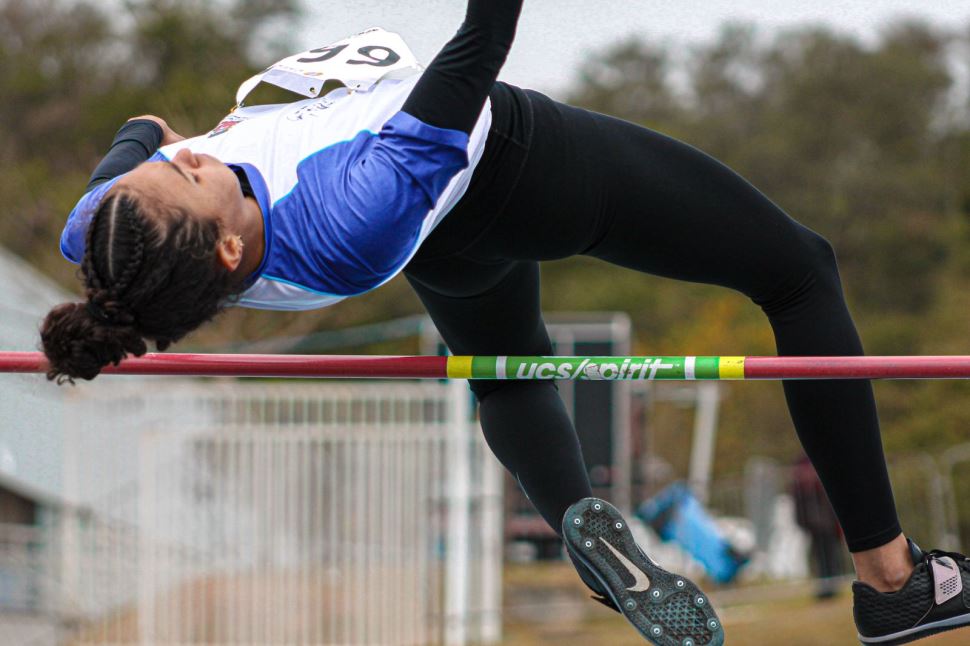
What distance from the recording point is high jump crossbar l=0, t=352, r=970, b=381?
5.98ft

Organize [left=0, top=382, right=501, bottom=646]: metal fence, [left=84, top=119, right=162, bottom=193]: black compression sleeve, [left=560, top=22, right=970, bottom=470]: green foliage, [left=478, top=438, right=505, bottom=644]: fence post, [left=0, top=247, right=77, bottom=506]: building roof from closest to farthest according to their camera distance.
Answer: [left=84, top=119, right=162, bottom=193]: black compression sleeve < [left=0, top=382, right=501, bottom=646]: metal fence < [left=478, top=438, right=505, bottom=644]: fence post < [left=0, top=247, right=77, bottom=506]: building roof < [left=560, top=22, right=970, bottom=470]: green foliage

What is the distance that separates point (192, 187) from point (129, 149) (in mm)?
320

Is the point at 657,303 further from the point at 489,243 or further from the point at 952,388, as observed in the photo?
the point at 489,243

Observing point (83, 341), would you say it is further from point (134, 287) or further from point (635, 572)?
point (635, 572)

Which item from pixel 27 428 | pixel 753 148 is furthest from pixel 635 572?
pixel 753 148

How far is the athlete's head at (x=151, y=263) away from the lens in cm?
155

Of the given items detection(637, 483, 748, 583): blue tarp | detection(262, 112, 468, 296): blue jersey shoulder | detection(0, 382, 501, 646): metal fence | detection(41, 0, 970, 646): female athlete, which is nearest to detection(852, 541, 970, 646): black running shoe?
detection(41, 0, 970, 646): female athlete

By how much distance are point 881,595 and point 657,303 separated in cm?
2312

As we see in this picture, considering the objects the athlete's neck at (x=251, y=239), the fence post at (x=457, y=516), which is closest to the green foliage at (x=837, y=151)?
the fence post at (x=457, y=516)

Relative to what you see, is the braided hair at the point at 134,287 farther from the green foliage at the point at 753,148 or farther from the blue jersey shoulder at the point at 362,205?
the green foliage at the point at 753,148

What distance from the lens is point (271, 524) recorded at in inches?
235

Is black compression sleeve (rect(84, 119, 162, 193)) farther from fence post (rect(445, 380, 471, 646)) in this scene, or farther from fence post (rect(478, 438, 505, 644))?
fence post (rect(478, 438, 505, 644))

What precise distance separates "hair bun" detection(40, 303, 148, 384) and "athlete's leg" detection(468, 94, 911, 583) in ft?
1.66

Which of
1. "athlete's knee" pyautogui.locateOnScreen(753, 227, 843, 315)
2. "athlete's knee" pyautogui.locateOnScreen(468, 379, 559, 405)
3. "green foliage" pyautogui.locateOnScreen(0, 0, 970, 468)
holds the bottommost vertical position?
"athlete's knee" pyautogui.locateOnScreen(468, 379, 559, 405)
